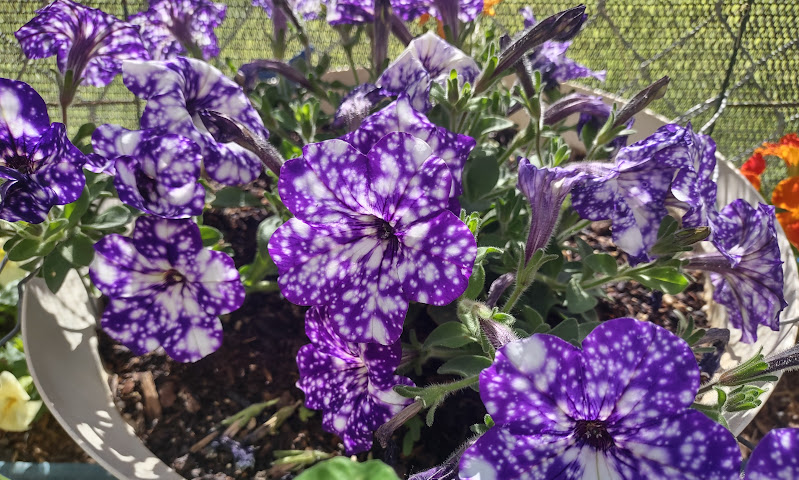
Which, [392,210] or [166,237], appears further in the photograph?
[166,237]

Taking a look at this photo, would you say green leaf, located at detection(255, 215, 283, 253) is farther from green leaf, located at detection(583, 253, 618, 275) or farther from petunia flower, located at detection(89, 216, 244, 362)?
green leaf, located at detection(583, 253, 618, 275)

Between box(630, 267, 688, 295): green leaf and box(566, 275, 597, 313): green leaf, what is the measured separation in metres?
0.06

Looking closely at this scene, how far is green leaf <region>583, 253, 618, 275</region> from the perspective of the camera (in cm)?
84

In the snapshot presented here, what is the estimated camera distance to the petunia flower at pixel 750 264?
0.81m

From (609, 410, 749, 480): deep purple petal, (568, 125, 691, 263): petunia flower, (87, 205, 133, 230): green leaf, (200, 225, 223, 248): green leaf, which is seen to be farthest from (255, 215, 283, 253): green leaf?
(609, 410, 749, 480): deep purple petal

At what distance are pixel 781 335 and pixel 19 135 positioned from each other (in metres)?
1.02

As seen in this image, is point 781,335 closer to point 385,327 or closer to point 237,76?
point 385,327

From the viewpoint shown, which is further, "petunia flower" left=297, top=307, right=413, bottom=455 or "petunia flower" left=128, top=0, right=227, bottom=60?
"petunia flower" left=128, top=0, right=227, bottom=60

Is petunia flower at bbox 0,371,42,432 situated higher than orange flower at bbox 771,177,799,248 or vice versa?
orange flower at bbox 771,177,799,248

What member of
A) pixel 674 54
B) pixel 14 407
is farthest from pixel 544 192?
pixel 674 54

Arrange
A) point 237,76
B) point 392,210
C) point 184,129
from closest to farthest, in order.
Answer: point 392,210 < point 184,129 < point 237,76

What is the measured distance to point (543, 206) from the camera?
2.34 feet

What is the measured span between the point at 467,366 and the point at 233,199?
0.44 metres

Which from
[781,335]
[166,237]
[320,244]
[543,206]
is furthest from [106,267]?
[781,335]
